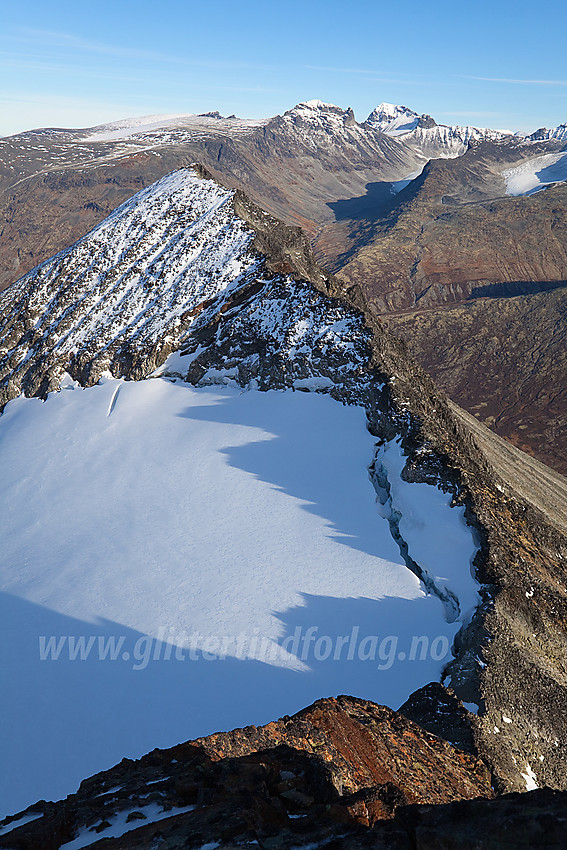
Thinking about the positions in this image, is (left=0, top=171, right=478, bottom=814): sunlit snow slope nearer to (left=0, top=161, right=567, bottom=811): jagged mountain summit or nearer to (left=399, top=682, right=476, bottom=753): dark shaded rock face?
(left=0, top=161, right=567, bottom=811): jagged mountain summit

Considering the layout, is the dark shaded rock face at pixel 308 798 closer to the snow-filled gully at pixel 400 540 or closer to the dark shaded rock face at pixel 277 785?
the dark shaded rock face at pixel 277 785

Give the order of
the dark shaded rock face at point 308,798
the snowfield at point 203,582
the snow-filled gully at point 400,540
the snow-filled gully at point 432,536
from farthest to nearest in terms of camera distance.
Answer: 1. the snow-filled gully at point 432,536
2. the snow-filled gully at point 400,540
3. the snowfield at point 203,582
4. the dark shaded rock face at point 308,798

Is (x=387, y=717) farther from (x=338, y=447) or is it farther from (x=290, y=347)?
(x=290, y=347)

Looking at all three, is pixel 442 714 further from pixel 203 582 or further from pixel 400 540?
pixel 203 582

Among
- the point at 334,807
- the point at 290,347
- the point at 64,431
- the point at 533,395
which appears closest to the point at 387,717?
the point at 334,807

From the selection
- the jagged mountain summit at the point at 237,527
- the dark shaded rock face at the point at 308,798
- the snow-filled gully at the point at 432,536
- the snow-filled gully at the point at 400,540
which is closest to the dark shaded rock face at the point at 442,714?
the jagged mountain summit at the point at 237,527

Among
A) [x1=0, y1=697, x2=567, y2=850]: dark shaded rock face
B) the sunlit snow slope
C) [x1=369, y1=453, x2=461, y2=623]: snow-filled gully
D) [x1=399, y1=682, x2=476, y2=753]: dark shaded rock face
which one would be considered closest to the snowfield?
the sunlit snow slope

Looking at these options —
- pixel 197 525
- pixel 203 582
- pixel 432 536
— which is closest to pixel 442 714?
pixel 432 536
